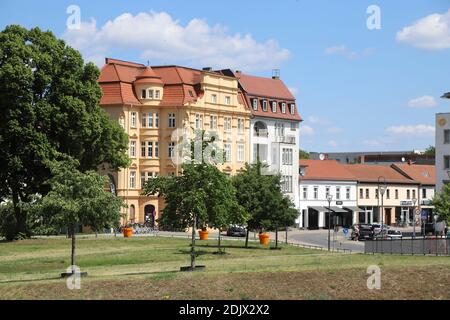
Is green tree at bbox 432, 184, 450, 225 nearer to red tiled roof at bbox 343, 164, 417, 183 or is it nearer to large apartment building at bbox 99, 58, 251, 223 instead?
large apartment building at bbox 99, 58, 251, 223

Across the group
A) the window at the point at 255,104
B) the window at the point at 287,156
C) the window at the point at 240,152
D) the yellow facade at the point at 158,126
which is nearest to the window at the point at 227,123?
the yellow facade at the point at 158,126

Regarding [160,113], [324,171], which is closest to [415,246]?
[160,113]

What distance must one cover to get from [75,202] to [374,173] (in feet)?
272

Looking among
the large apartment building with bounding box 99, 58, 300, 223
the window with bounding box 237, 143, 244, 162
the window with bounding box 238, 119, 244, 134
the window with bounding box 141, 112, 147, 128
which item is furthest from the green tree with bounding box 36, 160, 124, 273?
the window with bounding box 238, 119, 244, 134

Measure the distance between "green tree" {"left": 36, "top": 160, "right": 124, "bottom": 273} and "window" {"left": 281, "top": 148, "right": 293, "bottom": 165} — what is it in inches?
2553

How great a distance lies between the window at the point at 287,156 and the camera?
102875mm

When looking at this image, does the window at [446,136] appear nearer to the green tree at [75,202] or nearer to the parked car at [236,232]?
the parked car at [236,232]

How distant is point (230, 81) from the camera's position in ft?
314

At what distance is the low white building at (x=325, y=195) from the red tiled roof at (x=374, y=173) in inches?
84.8

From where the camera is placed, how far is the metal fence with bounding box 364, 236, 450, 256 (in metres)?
54.6

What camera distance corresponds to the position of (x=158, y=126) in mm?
90125
